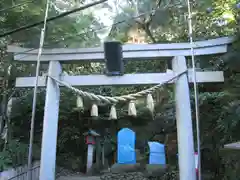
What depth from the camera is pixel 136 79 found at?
5094 millimetres

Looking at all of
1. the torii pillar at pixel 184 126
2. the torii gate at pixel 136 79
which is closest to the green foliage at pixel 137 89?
the torii gate at pixel 136 79

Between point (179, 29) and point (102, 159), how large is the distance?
16.7 feet

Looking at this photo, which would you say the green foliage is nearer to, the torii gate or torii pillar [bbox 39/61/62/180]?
the torii gate

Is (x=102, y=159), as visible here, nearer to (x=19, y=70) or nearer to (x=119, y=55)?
(x=19, y=70)

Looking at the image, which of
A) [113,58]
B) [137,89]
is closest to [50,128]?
[113,58]

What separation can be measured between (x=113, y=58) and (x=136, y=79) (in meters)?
0.59

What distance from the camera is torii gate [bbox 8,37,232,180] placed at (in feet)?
15.8

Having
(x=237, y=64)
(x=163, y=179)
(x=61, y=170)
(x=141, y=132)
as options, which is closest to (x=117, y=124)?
(x=141, y=132)

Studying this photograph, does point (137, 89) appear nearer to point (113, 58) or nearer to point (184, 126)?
point (113, 58)

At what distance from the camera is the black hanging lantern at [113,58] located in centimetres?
489

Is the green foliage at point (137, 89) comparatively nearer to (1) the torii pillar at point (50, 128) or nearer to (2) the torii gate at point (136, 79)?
(2) the torii gate at point (136, 79)

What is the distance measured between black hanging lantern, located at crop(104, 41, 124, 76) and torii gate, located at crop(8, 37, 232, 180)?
0.41 feet

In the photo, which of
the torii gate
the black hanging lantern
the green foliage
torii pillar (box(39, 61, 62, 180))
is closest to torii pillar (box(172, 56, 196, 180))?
the torii gate

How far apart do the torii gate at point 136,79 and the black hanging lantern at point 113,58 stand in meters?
0.13
